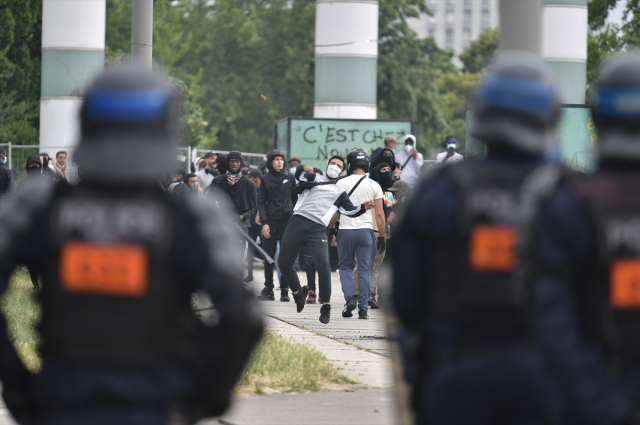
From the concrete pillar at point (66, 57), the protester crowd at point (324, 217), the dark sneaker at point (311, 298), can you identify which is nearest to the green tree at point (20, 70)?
the concrete pillar at point (66, 57)

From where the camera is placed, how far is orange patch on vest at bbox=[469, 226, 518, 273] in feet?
10.5

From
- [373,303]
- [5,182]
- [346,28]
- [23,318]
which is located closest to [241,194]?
[373,303]

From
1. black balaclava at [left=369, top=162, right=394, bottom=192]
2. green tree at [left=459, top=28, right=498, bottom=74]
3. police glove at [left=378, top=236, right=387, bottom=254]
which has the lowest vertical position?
police glove at [left=378, top=236, right=387, bottom=254]

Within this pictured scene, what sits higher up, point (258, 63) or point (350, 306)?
point (258, 63)

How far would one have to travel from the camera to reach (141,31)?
11.4 metres

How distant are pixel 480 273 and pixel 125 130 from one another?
1.05 metres

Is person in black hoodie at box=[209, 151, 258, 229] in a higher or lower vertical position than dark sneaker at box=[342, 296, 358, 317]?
higher

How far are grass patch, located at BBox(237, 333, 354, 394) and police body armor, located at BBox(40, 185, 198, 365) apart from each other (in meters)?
4.92

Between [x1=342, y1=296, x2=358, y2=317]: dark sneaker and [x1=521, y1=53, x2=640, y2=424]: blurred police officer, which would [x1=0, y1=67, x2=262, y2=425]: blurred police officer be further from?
[x1=342, y1=296, x2=358, y2=317]: dark sneaker

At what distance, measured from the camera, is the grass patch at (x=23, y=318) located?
28.3 feet

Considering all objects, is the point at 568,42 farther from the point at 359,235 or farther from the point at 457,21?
the point at 457,21

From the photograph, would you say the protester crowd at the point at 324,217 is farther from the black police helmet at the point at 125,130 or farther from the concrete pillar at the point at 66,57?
the concrete pillar at the point at 66,57

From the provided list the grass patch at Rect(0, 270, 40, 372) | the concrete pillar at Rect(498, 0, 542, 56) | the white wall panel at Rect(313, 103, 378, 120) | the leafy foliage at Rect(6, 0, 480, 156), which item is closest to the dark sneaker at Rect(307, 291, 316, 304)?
the grass patch at Rect(0, 270, 40, 372)

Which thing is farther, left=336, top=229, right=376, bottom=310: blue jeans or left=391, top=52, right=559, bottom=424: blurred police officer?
left=336, top=229, right=376, bottom=310: blue jeans
